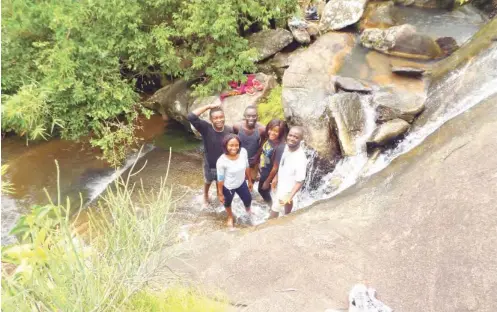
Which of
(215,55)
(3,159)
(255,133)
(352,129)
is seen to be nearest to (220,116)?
(255,133)

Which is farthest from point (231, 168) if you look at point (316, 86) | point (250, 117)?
point (316, 86)

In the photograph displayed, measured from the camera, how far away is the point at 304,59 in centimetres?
819

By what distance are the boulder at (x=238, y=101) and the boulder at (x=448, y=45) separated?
337 centimetres

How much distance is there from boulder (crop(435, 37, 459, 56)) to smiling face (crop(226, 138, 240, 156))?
5.37 m

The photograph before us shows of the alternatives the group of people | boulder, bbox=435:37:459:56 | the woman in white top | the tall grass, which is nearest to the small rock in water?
boulder, bbox=435:37:459:56

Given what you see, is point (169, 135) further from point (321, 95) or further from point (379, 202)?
point (379, 202)

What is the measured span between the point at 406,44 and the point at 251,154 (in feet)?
14.9

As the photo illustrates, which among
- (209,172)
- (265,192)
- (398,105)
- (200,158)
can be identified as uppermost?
(398,105)

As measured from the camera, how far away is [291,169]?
4.90 m

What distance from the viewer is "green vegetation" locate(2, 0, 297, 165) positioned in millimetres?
7824

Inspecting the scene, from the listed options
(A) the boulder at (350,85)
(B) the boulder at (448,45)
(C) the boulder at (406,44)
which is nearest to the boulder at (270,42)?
(C) the boulder at (406,44)

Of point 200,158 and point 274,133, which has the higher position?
point 274,133

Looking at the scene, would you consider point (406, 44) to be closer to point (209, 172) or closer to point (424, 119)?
point (424, 119)

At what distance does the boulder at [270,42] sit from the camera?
9.12m
